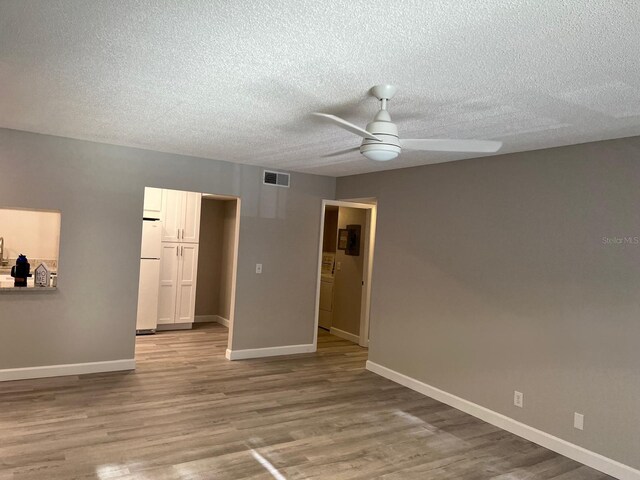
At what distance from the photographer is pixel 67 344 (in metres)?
4.55

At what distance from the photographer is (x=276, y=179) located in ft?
19.0

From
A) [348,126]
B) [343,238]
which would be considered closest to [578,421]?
[348,126]

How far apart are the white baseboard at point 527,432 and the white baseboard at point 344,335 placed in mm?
1722

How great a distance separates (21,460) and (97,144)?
2.99 metres

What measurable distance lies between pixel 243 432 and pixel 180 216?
4066 millimetres

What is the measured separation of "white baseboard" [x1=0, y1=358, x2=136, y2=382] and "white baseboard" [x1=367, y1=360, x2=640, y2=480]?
299cm

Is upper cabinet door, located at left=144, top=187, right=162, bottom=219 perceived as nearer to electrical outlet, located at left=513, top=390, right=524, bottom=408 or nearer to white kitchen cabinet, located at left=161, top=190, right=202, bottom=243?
white kitchen cabinet, located at left=161, top=190, right=202, bottom=243

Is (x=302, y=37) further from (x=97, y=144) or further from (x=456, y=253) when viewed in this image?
(x=97, y=144)

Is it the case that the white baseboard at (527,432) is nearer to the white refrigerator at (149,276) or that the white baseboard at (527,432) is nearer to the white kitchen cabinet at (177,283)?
the white kitchen cabinet at (177,283)

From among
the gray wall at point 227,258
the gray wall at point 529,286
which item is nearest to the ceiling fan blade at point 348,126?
the gray wall at point 529,286

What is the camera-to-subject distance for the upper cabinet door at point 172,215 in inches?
261

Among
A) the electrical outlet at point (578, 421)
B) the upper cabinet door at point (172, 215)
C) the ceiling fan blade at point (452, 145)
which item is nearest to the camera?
the ceiling fan blade at point (452, 145)

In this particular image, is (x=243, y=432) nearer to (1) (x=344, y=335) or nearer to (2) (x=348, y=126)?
(2) (x=348, y=126)

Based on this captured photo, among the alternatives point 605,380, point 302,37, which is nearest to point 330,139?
point 302,37
